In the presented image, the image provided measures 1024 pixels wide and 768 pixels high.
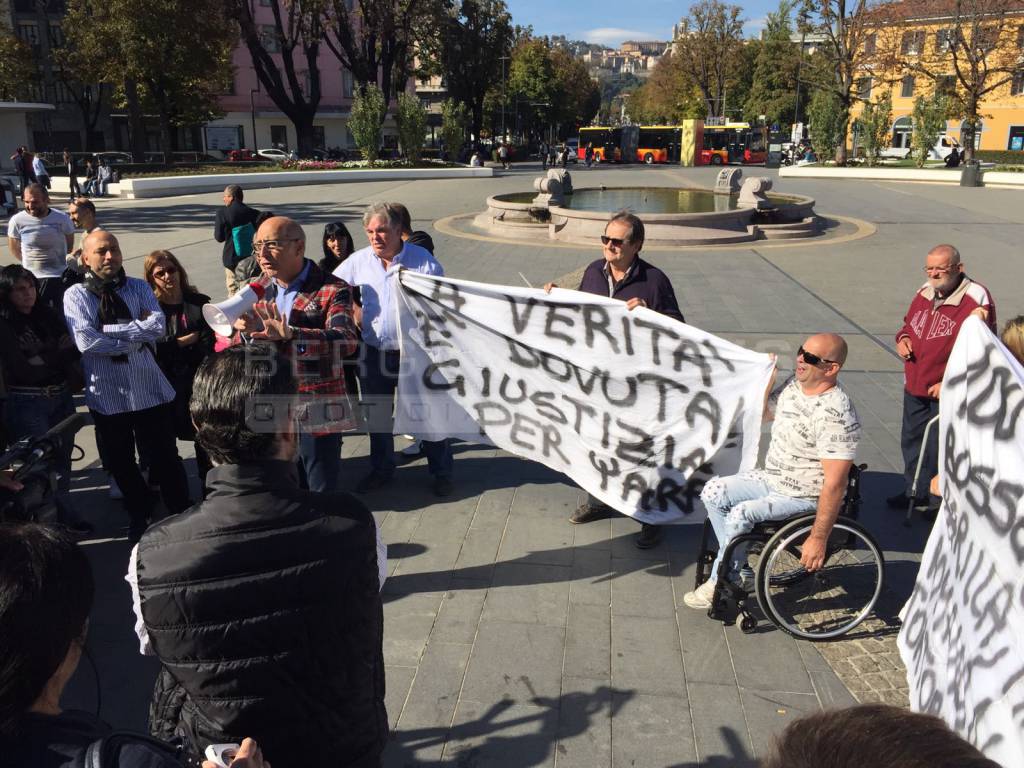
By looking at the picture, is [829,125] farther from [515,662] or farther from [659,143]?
[515,662]

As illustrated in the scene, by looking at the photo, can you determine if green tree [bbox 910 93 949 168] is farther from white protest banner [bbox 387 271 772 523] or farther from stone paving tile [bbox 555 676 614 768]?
stone paving tile [bbox 555 676 614 768]

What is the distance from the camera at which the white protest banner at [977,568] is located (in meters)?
2.30

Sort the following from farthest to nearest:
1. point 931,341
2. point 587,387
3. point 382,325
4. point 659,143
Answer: point 659,143, point 382,325, point 931,341, point 587,387

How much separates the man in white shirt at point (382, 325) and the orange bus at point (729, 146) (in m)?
51.2

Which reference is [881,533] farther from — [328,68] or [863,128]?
[328,68]

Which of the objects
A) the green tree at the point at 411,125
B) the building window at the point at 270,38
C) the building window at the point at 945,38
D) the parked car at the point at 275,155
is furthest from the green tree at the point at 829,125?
the building window at the point at 270,38

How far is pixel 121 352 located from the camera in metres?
4.60

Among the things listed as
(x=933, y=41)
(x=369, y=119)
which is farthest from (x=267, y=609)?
(x=933, y=41)

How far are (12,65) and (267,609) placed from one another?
152 feet

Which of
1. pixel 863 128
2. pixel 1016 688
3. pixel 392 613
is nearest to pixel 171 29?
pixel 863 128

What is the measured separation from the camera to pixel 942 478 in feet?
10.1

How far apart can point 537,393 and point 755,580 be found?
1720 mm

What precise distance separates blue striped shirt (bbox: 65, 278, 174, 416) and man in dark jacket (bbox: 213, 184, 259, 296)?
3040mm

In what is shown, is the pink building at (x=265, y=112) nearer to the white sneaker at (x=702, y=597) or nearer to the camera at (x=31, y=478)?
the camera at (x=31, y=478)
